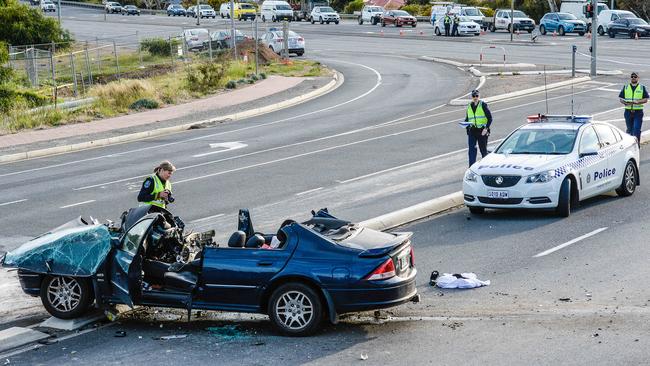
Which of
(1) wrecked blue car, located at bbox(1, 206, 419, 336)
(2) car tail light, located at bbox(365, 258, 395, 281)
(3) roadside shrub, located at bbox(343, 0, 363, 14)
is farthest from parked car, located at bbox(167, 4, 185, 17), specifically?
(2) car tail light, located at bbox(365, 258, 395, 281)

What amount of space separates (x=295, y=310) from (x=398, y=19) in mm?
76172

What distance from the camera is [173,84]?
42.8m

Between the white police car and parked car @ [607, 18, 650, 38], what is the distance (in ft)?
162

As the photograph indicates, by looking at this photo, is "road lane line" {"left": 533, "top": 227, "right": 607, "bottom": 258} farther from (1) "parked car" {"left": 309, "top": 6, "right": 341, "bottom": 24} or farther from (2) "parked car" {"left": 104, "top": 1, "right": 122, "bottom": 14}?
(2) "parked car" {"left": 104, "top": 1, "right": 122, "bottom": 14}

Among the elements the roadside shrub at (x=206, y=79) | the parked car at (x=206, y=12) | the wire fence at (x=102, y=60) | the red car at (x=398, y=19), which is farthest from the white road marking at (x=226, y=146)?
the parked car at (x=206, y=12)

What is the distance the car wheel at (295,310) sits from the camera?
1032 centimetres

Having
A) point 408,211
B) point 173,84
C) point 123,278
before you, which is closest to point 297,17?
point 173,84

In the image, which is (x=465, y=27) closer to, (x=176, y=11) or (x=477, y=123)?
(x=176, y=11)

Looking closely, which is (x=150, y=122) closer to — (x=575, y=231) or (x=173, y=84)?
(x=173, y=84)

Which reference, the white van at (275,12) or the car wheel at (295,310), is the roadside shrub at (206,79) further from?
the white van at (275,12)

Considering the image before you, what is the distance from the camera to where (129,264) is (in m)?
10.9

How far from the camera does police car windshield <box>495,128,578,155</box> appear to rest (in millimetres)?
17469

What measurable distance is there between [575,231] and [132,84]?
26.9 metres

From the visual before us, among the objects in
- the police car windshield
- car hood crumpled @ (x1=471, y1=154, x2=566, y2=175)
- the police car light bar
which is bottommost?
car hood crumpled @ (x1=471, y1=154, x2=566, y2=175)
